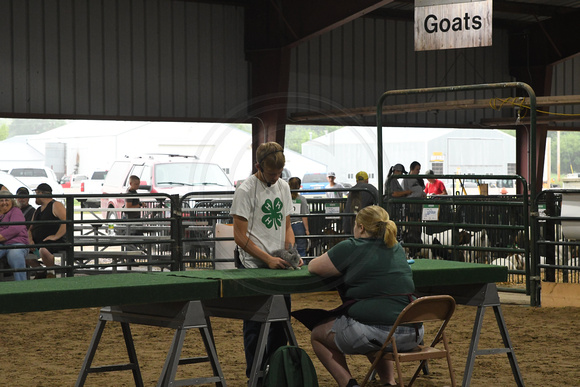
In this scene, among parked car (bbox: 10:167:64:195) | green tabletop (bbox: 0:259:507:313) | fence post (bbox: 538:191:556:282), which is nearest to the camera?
green tabletop (bbox: 0:259:507:313)

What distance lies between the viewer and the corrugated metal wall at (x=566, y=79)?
20516mm

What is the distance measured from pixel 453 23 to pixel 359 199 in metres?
2.84

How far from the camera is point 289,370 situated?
Answer: 167 inches

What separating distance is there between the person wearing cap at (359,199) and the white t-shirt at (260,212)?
526 centimetres

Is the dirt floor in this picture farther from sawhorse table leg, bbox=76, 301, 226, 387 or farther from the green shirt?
the green shirt

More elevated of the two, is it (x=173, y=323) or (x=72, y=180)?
(x=72, y=180)

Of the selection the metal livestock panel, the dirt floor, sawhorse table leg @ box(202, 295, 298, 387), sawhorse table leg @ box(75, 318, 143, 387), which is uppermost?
the metal livestock panel

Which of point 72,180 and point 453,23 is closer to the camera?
point 453,23

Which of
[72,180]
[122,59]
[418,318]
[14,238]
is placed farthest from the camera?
[72,180]

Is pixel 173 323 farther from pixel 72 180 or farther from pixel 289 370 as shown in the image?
pixel 72 180

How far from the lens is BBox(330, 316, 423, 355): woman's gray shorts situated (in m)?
4.27

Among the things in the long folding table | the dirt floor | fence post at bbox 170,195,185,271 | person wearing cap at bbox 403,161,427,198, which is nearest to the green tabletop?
the long folding table

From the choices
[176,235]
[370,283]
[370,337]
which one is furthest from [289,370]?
[176,235]

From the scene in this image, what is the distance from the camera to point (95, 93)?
14.9 meters
